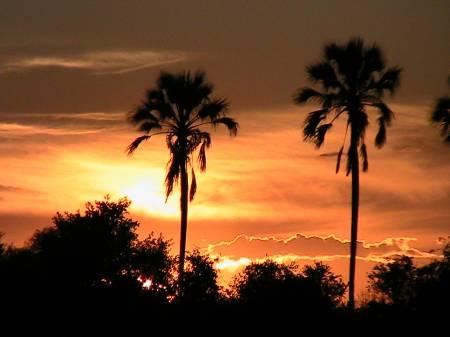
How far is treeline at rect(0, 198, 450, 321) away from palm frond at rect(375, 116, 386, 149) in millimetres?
7270

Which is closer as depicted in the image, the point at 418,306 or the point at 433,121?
the point at 418,306

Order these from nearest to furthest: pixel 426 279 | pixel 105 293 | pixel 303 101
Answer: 1. pixel 426 279
2. pixel 105 293
3. pixel 303 101

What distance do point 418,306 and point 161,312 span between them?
37.1 ft

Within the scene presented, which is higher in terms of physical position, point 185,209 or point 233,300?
point 185,209

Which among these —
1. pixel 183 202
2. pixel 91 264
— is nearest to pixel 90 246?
pixel 91 264

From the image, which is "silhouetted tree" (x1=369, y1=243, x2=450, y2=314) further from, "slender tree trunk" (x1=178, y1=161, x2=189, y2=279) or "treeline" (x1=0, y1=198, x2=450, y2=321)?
"slender tree trunk" (x1=178, y1=161, x2=189, y2=279)

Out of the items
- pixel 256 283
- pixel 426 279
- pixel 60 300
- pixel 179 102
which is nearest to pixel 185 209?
pixel 179 102

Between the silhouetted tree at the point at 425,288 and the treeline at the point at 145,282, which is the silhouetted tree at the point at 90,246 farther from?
the silhouetted tree at the point at 425,288

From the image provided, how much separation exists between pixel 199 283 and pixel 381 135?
13066 millimetres

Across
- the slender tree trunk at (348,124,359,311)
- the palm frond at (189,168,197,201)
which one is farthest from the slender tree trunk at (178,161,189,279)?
the slender tree trunk at (348,124,359,311)

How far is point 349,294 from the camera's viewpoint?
50219 mm

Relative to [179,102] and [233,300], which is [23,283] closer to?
[233,300]

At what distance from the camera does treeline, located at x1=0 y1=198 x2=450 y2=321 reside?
4275 centimetres

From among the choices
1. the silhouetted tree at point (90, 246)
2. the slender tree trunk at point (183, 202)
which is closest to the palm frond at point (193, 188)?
the slender tree trunk at point (183, 202)
